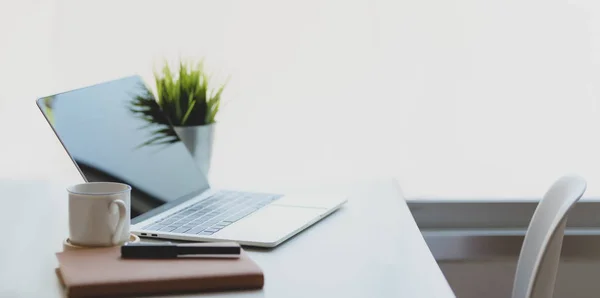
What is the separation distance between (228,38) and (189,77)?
293 mm

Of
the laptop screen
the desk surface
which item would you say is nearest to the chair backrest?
the desk surface

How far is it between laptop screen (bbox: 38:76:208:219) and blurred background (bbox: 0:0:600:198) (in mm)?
382

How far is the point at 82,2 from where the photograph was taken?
2051 millimetres

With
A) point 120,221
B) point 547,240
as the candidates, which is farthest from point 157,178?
point 547,240

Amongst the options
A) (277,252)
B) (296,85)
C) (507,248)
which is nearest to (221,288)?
(277,252)

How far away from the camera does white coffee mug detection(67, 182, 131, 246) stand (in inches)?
49.8

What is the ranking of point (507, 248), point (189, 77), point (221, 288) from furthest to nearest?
1. point (507, 248)
2. point (189, 77)
3. point (221, 288)

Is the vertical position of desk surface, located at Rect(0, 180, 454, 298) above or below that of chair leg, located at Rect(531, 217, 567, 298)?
above

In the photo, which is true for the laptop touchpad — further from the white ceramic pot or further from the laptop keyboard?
the white ceramic pot

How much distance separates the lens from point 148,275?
114 cm

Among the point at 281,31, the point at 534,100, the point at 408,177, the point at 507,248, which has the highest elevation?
the point at 281,31

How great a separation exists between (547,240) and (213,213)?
549 mm

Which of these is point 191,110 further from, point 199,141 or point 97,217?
point 97,217

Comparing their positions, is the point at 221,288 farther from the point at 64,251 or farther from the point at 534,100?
the point at 534,100
